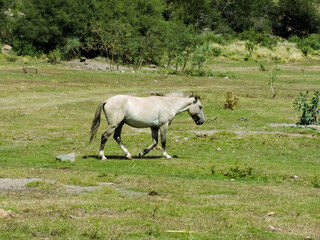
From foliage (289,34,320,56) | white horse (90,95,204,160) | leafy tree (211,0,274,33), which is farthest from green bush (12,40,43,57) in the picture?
leafy tree (211,0,274,33)

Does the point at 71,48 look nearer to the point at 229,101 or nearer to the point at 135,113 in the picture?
the point at 229,101

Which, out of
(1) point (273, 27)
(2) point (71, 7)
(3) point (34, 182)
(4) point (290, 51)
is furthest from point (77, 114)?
(1) point (273, 27)

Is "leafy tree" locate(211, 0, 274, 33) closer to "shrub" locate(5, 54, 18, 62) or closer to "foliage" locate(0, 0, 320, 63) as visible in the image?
"foliage" locate(0, 0, 320, 63)

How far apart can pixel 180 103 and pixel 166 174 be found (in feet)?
12.1

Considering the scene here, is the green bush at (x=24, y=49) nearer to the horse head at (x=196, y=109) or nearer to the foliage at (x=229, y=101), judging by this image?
A: the foliage at (x=229, y=101)

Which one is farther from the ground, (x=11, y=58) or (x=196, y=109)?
(x=196, y=109)

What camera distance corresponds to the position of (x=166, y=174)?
16.9 metres

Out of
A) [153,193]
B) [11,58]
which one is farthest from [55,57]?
[153,193]

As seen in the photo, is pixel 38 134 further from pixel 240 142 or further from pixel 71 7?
pixel 71 7

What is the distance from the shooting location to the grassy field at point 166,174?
10070 mm

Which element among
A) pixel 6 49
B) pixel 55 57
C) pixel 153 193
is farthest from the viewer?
pixel 6 49

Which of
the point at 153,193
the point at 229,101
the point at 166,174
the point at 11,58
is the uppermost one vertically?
the point at 153,193

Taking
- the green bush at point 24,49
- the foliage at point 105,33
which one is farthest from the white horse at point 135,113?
the green bush at point 24,49

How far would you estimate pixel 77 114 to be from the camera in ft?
100
